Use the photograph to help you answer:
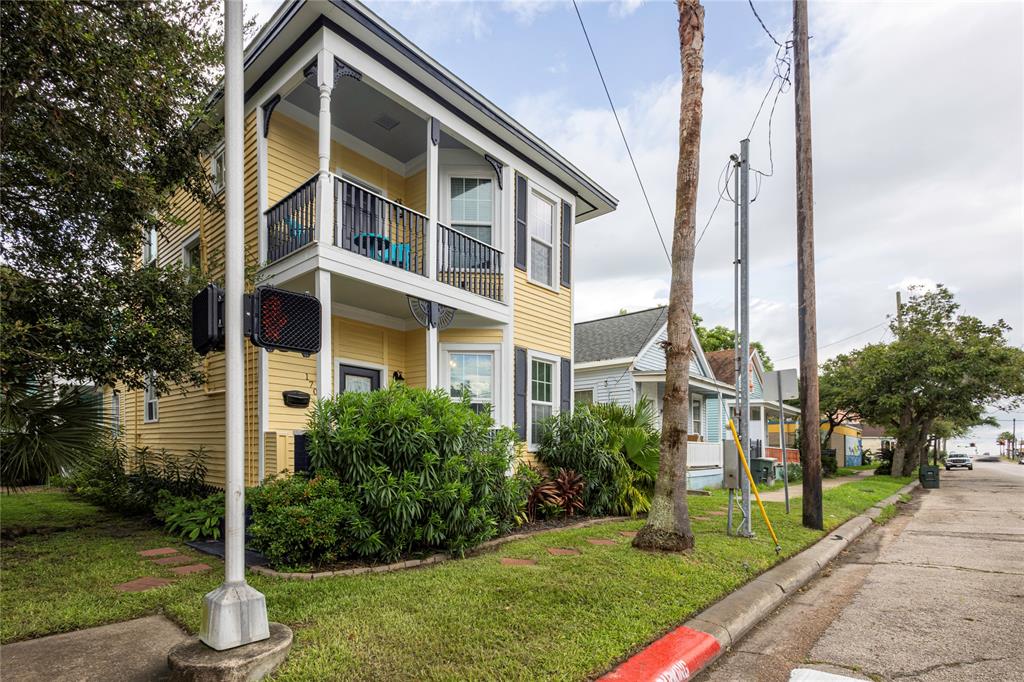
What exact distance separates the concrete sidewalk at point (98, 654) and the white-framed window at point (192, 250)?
763 cm

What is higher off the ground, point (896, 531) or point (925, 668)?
point (925, 668)

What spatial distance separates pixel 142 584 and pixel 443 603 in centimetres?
285

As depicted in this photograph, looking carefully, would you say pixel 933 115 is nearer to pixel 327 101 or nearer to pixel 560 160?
pixel 560 160

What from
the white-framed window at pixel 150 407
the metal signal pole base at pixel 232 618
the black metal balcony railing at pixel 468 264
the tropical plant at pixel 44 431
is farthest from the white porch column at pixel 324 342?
the white-framed window at pixel 150 407

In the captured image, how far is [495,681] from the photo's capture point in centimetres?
310

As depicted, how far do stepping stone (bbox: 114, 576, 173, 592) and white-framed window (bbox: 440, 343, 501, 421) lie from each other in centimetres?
577

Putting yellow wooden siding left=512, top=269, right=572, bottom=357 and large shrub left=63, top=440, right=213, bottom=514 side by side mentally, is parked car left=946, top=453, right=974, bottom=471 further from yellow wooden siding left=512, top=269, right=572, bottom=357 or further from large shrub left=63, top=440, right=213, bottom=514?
large shrub left=63, top=440, right=213, bottom=514

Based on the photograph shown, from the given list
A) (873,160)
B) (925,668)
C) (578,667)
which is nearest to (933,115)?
(873,160)

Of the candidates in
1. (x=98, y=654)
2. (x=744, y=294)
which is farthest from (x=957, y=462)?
(x=98, y=654)

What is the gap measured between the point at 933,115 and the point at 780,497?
8.94 meters

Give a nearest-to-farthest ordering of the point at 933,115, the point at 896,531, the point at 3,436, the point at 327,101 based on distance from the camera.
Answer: the point at 3,436, the point at 327,101, the point at 896,531, the point at 933,115

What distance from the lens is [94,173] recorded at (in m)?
5.99

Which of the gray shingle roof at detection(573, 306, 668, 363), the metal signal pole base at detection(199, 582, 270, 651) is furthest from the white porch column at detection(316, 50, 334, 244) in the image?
the gray shingle roof at detection(573, 306, 668, 363)

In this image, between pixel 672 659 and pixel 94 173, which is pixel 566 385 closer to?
pixel 672 659
